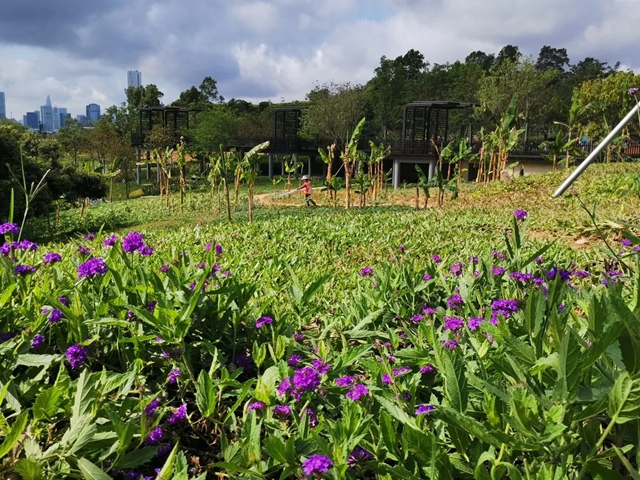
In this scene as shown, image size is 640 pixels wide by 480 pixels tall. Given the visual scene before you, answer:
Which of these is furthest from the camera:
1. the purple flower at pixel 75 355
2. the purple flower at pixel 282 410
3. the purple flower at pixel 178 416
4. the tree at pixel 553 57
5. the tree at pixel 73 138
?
the tree at pixel 553 57

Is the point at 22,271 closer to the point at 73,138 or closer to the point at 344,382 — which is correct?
the point at 344,382

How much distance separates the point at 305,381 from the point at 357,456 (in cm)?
23

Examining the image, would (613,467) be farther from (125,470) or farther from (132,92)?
(132,92)

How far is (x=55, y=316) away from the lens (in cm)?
170

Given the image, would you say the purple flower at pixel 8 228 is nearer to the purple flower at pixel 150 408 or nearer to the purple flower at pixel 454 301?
the purple flower at pixel 150 408

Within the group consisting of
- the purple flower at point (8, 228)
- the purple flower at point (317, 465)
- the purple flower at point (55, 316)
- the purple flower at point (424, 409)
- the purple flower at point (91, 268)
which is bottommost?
the purple flower at point (317, 465)

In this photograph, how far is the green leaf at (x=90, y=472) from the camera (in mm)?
1130

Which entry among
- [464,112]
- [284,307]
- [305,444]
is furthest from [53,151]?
[464,112]

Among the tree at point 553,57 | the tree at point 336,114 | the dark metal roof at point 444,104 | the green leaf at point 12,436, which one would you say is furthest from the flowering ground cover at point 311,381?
the tree at point 553,57

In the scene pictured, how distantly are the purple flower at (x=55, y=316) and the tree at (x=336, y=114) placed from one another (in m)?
35.7

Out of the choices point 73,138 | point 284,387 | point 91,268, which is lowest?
point 284,387

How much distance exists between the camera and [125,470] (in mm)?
1325

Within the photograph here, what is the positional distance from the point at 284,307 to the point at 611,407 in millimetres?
2016

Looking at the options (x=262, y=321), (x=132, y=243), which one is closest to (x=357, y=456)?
(x=262, y=321)
